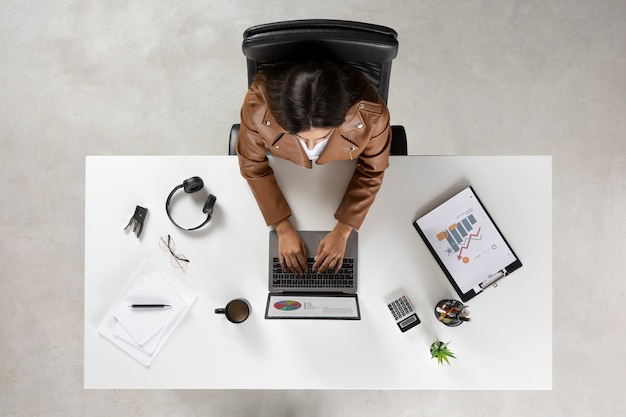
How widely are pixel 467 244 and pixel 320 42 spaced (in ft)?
2.45

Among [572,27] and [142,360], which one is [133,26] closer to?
[142,360]

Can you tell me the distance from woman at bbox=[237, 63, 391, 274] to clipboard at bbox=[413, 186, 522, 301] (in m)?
0.23

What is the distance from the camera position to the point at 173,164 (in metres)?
1.32

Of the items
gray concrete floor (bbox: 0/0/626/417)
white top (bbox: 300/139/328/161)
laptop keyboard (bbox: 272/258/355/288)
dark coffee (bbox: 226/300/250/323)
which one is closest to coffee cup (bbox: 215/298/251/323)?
dark coffee (bbox: 226/300/250/323)

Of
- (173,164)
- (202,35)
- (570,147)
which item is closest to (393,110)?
(570,147)

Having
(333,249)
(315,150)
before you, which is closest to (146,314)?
(333,249)

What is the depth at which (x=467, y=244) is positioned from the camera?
1300 mm

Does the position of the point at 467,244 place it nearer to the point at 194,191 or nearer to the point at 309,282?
the point at 309,282

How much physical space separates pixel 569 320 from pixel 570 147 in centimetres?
83

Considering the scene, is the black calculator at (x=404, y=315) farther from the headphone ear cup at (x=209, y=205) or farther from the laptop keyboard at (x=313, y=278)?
the headphone ear cup at (x=209, y=205)

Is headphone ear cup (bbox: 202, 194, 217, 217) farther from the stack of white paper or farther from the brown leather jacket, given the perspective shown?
the stack of white paper

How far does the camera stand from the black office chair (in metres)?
0.94

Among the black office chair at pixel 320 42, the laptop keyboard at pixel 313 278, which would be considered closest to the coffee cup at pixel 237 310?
the laptop keyboard at pixel 313 278

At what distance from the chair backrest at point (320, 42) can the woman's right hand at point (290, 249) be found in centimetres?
48
